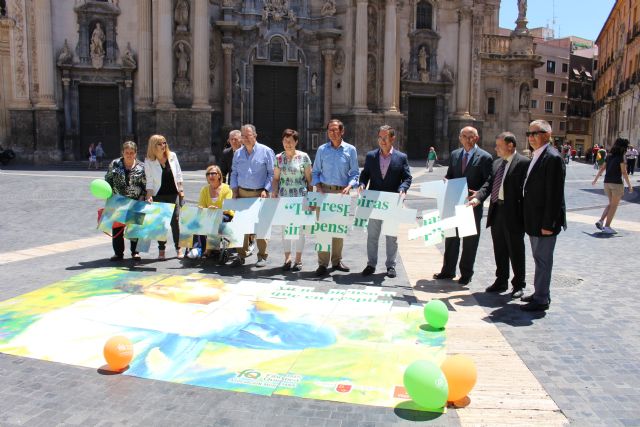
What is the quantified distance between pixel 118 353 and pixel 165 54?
972 inches

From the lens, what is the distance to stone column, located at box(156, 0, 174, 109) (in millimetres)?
27594

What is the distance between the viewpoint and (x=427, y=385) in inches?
173

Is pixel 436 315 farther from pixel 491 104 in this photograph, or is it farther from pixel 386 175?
pixel 491 104

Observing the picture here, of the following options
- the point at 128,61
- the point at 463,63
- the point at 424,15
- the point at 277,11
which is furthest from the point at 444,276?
the point at 424,15

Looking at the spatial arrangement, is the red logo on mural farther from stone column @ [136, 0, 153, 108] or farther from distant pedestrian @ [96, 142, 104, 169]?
stone column @ [136, 0, 153, 108]

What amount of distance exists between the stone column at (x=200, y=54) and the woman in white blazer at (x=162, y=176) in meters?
19.1

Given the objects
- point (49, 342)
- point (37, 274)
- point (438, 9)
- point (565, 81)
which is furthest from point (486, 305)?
point (565, 81)

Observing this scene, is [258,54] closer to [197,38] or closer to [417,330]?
[197,38]

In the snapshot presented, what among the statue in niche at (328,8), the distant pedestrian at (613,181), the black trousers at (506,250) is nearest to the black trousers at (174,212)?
the black trousers at (506,250)

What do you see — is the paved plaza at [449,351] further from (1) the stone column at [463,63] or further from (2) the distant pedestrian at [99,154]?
(1) the stone column at [463,63]

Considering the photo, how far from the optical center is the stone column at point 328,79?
31.4 metres

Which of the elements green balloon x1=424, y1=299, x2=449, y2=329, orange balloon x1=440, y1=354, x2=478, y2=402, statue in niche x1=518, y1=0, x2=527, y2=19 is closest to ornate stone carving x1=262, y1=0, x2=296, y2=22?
statue in niche x1=518, y1=0, x2=527, y2=19

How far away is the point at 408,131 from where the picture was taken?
3528cm

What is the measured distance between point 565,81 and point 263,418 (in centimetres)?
8014
